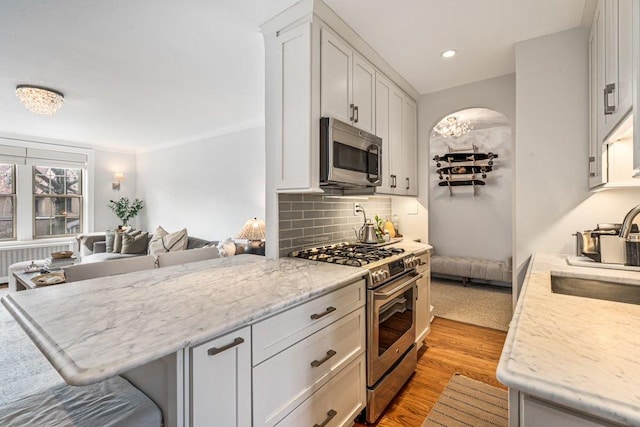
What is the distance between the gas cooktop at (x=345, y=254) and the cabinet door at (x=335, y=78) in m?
0.97

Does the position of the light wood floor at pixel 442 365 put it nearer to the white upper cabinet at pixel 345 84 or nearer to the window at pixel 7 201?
the white upper cabinet at pixel 345 84

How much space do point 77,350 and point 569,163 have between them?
9.93 ft

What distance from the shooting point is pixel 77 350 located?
2.55 feet

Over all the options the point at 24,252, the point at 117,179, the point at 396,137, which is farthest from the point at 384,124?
the point at 24,252

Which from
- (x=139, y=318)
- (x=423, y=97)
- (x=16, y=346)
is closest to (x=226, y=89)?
(x=423, y=97)

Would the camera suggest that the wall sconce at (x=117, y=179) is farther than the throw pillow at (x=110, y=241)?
Yes

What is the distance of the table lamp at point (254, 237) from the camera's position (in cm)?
384

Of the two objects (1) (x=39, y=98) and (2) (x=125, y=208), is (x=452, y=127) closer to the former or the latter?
(1) (x=39, y=98)

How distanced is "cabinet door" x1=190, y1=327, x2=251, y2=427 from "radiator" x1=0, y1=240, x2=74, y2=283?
6.48m

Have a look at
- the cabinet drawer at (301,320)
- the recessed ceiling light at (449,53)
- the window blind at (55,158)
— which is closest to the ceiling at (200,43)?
the recessed ceiling light at (449,53)

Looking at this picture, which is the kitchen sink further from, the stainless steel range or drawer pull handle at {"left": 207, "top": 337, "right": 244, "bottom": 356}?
drawer pull handle at {"left": 207, "top": 337, "right": 244, "bottom": 356}

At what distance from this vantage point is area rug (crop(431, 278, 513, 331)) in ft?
11.0

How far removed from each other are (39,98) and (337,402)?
14.4 ft

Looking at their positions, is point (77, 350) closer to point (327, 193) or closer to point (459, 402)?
point (327, 193)
